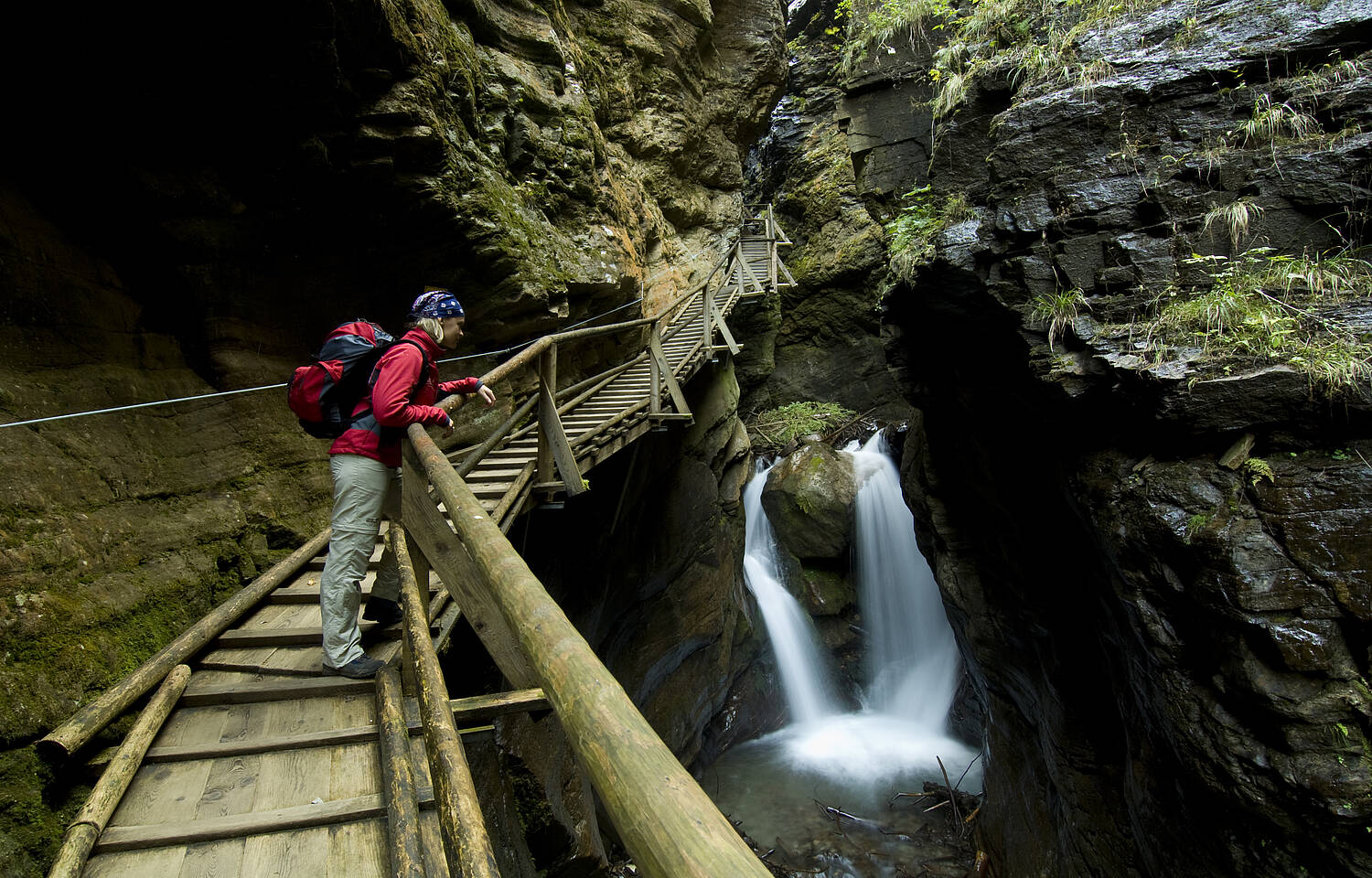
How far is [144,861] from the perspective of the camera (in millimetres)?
1733

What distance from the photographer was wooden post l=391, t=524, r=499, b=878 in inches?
52.2

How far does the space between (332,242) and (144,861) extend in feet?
13.8

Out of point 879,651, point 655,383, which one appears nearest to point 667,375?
point 655,383

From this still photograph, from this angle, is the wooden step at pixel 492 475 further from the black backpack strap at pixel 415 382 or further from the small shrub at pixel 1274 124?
the small shrub at pixel 1274 124

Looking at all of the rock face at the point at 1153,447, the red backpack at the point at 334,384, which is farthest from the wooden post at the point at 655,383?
the red backpack at the point at 334,384

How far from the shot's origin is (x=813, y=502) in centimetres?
1208

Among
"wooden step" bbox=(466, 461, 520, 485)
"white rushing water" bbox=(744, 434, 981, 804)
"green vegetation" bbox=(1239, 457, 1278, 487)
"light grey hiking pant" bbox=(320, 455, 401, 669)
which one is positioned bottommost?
"white rushing water" bbox=(744, 434, 981, 804)

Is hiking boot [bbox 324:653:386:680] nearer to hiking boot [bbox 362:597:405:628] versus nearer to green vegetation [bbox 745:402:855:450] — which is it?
hiking boot [bbox 362:597:405:628]

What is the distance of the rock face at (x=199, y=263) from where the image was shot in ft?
10.2

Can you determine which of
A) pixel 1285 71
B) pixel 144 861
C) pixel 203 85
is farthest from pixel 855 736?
pixel 203 85

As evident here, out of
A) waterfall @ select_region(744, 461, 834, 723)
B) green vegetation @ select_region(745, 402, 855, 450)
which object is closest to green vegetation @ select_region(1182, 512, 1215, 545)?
waterfall @ select_region(744, 461, 834, 723)

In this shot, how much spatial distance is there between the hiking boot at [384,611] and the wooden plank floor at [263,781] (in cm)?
5

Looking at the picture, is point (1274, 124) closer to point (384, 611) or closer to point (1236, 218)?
point (1236, 218)

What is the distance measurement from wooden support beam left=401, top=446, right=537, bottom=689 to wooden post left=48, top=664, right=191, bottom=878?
3.73ft
